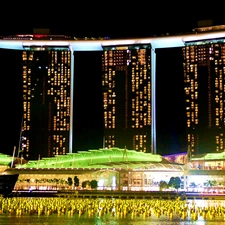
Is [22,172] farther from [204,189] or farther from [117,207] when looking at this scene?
[117,207]

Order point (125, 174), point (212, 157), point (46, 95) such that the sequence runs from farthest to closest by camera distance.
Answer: point (46, 95)
point (212, 157)
point (125, 174)

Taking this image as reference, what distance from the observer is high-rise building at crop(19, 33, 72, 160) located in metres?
→ 102

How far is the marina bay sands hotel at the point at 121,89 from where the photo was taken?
97.4 meters

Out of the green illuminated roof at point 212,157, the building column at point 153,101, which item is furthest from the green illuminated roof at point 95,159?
the building column at point 153,101

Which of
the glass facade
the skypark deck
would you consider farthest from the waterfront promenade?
the skypark deck

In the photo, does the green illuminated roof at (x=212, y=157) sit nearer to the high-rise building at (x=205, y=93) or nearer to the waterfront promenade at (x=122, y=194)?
the high-rise building at (x=205, y=93)

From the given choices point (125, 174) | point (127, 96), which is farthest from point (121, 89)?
point (125, 174)

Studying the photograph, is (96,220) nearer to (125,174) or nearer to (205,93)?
(125,174)

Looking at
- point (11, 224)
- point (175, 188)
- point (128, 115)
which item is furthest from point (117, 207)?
point (128, 115)

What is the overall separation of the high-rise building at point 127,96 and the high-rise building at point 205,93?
23.3 feet

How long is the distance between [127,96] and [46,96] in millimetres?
14401

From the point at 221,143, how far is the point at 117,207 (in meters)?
52.6

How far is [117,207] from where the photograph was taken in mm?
49094

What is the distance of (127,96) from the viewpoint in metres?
100
